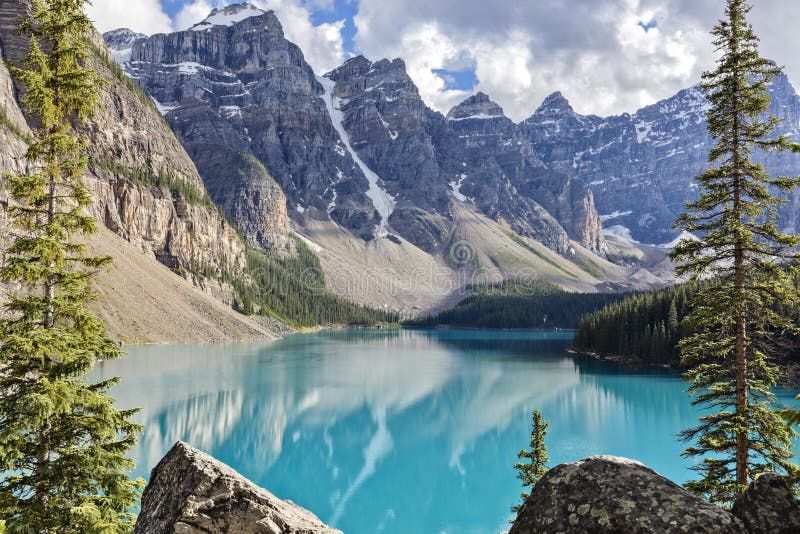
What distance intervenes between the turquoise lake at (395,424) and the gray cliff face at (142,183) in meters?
66.0

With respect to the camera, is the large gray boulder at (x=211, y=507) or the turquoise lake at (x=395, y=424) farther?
the turquoise lake at (x=395, y=424)

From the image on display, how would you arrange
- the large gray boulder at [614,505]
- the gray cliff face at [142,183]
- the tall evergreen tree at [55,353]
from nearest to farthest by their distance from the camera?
the large gray boulder at [614,505] → the tall evergreen tree at [55,353] → the gray cliff face at [142,183]

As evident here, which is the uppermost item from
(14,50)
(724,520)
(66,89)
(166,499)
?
(14,50)


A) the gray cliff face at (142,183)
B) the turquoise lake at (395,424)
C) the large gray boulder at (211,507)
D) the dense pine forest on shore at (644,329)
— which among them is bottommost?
the turquoise lake at (395,424)

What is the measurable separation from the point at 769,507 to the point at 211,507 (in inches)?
226

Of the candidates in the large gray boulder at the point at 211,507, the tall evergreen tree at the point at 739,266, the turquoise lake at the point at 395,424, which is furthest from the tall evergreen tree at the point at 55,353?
the turquoise lake at the point at 395,424

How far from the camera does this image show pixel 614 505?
17.1 ft

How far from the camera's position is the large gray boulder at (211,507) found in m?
5.96

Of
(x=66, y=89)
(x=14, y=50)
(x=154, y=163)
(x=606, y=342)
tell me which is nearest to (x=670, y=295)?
(x=606, y=342)

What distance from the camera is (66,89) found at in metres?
12.6

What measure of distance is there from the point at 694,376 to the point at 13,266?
1640cm

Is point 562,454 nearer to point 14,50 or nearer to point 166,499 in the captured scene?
point 166,499

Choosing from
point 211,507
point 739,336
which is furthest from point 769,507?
point 739,336

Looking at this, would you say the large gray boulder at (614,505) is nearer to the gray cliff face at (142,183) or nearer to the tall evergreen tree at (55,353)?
the tall evergreen tree at (55,353)
